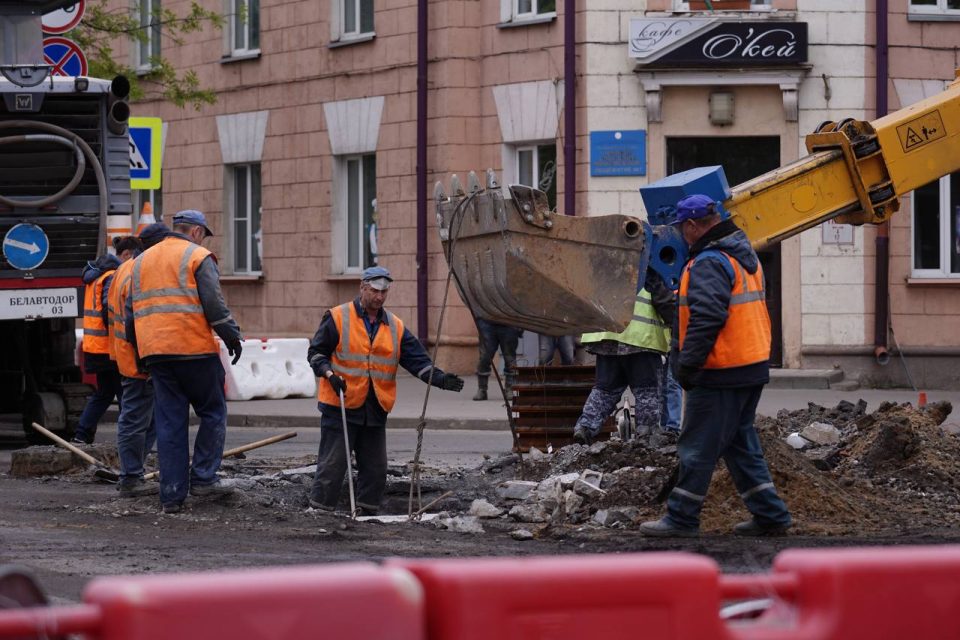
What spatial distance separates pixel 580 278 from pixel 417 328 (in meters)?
13.5

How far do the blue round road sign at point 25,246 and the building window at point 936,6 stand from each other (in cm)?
1228

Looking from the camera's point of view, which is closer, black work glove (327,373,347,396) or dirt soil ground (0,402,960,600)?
dirt soil ground (0,402,960,600)

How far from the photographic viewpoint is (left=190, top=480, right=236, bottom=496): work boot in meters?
10.3

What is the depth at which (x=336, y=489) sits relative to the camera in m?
10.3

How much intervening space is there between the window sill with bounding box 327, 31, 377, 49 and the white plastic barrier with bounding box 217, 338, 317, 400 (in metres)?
5.46

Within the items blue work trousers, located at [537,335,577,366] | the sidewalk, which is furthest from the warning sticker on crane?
blue work trousers, located at [537,335,577,366]

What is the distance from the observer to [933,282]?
2080cm

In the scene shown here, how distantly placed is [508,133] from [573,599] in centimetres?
1844

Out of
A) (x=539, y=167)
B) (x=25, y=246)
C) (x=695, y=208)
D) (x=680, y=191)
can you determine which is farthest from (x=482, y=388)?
(x=695, y=208)

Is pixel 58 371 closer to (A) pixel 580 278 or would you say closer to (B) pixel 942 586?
(A) pixel 580 278

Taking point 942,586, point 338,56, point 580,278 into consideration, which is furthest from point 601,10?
point 942,586

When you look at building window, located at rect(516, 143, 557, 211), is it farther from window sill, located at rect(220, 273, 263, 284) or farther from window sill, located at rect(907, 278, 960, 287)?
window sill, located at rect(220, 273, 263, 284)

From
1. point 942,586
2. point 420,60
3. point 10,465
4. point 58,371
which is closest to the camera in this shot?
point 942,586

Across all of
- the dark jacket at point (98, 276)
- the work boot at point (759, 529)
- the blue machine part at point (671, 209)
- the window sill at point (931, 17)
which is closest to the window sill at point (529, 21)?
the window sill at point (931, 17)
